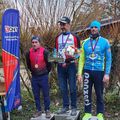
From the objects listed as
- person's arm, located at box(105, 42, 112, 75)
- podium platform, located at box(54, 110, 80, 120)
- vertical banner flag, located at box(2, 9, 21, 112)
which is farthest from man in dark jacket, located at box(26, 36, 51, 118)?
person's arm, located at box(105, 42, 112, 75)

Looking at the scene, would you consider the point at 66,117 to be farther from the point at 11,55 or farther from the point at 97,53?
the point at 11,55

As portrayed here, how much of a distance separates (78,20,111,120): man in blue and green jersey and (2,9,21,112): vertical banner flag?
1524 mm

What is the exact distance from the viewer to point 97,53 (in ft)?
22.9

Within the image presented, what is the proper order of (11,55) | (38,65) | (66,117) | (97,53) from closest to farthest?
1. (97,53)
2. (66,117)
3. (38,65)
4. (11,55)

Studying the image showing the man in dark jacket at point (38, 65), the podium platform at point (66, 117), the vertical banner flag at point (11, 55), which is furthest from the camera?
the vertical banner flag at point (11, 55)

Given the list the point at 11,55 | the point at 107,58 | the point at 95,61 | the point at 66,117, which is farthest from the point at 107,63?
the point at 11,55

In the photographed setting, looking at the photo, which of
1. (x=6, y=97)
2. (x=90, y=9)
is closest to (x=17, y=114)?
(x=6, y=97)

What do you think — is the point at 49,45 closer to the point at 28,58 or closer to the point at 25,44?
the point at 25,44

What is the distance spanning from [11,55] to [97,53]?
1.92 m

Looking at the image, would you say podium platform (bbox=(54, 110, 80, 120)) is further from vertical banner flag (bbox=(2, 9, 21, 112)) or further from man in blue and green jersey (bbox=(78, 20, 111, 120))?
vertical banner flag (bbox=(2, 9, 21, 112))

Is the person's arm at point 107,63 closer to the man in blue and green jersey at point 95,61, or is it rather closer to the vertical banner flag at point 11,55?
the man in blue and green jersey at point 95,61

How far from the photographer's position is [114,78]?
9.34m

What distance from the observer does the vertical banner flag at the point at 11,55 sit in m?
7.55

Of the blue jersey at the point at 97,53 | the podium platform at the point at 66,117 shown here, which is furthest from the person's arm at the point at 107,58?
the podium platform at the point at 66,117
